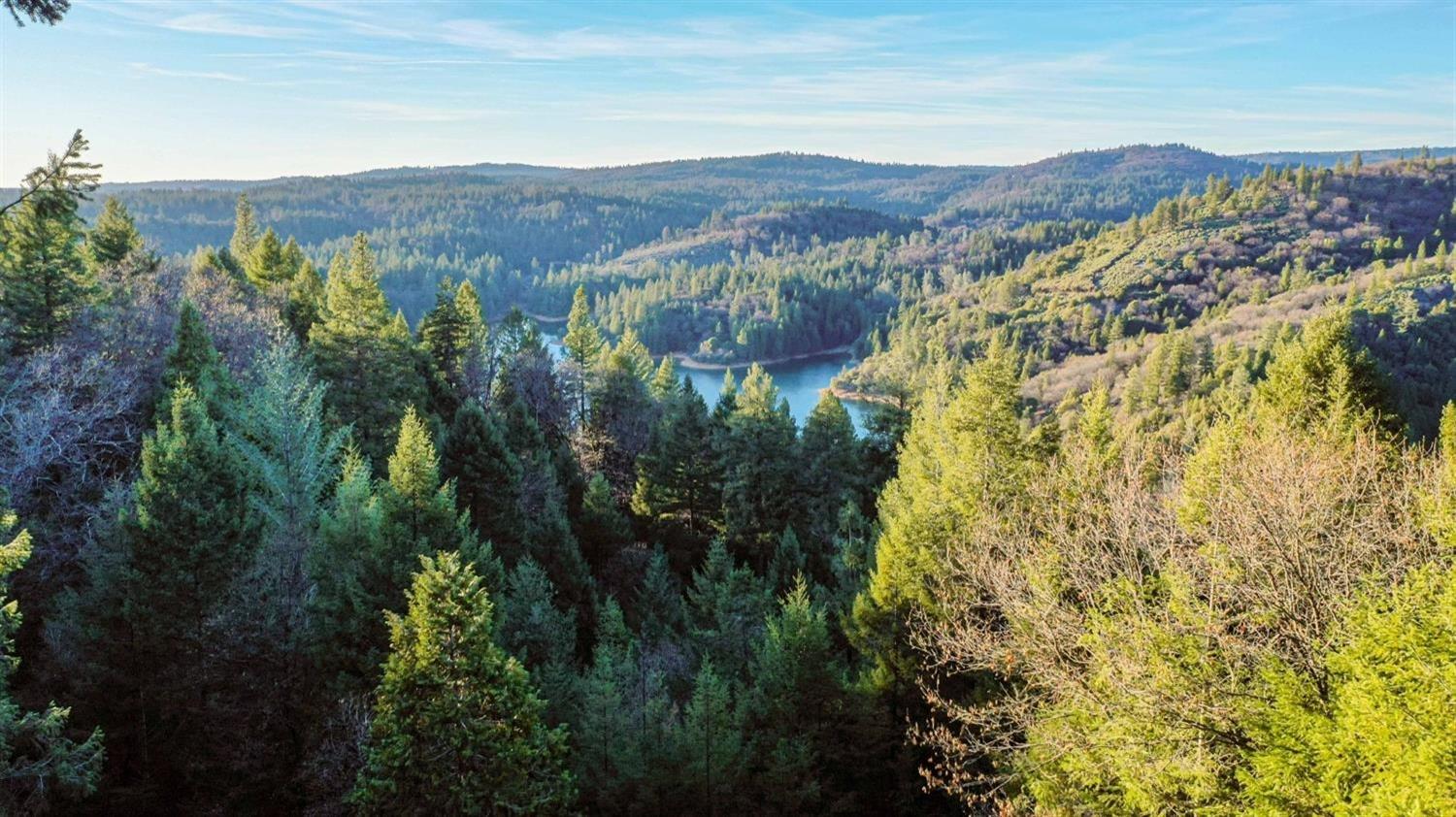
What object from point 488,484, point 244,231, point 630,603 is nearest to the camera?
point 488,484

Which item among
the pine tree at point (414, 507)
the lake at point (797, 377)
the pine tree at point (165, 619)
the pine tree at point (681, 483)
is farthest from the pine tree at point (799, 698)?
the lake at point (797, 377)

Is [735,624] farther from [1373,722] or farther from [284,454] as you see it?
[1373,722]

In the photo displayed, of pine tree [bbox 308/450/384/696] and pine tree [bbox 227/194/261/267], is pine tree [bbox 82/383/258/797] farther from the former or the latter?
pine tree [bbox 227/194/261/267]

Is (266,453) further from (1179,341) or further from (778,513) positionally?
(1179,341)

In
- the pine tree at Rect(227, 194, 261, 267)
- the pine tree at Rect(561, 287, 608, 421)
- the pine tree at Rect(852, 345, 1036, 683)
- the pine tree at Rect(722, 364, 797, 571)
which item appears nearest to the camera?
the pine tree at Rect(852, 345, 1036, 683)

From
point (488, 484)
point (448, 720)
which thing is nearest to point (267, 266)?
point (488, 484)

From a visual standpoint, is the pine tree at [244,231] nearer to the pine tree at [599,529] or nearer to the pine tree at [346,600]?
the pine tree at [599,529]

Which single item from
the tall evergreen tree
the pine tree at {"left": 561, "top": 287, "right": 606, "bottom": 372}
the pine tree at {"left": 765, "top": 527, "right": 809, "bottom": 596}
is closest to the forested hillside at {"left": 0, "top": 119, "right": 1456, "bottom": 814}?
the pine tree at {"left": 765, "top": 527, "right": 809, "bottom": 596}
